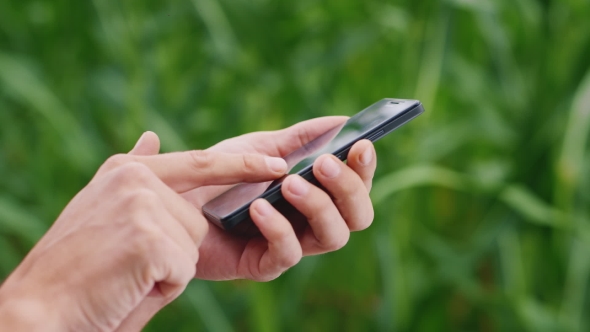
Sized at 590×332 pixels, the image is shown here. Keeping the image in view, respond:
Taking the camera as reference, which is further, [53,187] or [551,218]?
[53,187]

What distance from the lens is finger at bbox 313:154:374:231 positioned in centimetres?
39

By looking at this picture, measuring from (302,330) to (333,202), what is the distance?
1.74 ft

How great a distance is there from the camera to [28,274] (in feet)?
1.07

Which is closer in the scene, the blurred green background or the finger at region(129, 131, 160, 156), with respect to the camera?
the finger at region(129, 131, 160, 156)

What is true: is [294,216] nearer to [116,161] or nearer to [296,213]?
[296,213]

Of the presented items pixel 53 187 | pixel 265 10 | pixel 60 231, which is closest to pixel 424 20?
pixel 265 10

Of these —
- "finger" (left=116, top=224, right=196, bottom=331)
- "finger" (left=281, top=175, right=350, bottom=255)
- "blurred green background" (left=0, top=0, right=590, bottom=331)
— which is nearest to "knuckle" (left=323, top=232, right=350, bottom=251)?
"finger" (left=281, top=175, right=350, bottom=255)

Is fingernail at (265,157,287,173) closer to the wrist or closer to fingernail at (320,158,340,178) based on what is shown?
fingernail at (320,158,340,178)

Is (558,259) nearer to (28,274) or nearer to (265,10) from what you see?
(265,10)

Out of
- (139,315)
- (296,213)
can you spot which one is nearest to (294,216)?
(296,213)

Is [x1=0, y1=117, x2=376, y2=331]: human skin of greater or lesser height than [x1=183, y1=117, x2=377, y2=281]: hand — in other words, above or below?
above

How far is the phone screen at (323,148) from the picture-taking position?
0.40 meters

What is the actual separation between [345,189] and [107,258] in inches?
5.4

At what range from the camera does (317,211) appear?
15.6 inches
